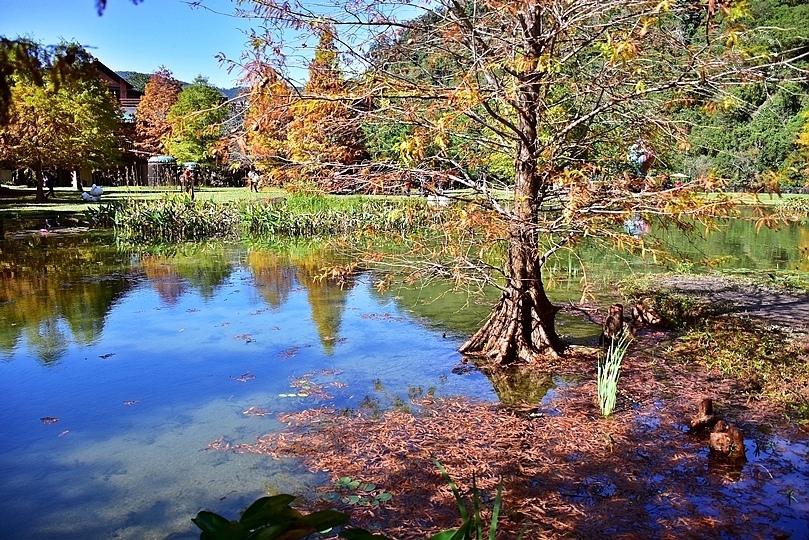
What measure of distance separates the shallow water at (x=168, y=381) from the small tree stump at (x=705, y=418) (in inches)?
59.9

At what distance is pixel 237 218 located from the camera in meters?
17.2

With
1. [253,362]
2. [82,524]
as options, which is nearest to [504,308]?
[253,362]

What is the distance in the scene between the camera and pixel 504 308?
590 cm

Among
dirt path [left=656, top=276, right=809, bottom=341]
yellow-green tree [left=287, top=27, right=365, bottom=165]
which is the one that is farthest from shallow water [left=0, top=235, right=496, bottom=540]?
dirt path [left=656, top=276, right=809, bottom=341]

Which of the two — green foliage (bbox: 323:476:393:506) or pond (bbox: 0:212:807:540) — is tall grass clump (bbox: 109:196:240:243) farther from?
green foliage (bbox: 323:476:393:506)

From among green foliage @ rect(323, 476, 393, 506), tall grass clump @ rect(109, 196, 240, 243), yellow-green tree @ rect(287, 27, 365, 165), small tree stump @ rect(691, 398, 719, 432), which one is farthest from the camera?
tall grass clump @ rect(109, 196, 240, 243)

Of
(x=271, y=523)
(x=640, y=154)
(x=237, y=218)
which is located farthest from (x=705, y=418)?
(x=237, y=218)

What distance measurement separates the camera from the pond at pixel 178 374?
3.60m

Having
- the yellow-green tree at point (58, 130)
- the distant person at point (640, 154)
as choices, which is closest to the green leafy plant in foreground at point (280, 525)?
the distant person at point (640, 154)

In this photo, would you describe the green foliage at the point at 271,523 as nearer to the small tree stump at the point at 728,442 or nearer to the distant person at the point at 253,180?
the small tree stump at the point at 728,442

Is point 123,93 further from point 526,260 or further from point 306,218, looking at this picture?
point 526,260

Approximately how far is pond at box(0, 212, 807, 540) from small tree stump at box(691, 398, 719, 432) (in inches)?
51.7

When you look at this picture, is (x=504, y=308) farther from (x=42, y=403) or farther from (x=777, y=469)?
(x=42, y=403)

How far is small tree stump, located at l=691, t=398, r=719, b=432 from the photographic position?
13.9 ft
